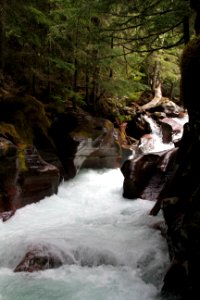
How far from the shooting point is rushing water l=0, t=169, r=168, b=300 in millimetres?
5723

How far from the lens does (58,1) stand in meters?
14.2

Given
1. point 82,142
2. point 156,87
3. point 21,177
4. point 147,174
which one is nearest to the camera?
point 21,177

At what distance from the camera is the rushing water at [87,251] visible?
572cm

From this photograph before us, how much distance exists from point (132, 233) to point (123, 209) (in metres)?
2.52

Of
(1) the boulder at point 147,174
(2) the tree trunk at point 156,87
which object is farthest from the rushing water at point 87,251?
(2) the tree trunk at point 156,87

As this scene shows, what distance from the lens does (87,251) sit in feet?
22.5

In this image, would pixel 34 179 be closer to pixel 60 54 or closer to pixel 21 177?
pixel 21 177

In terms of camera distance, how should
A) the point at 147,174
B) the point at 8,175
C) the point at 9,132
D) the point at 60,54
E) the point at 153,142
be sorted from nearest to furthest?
the point at 8,175 < the point at 9,132 < the point at 147,174 < the point at 60,54 < the point at 153,142

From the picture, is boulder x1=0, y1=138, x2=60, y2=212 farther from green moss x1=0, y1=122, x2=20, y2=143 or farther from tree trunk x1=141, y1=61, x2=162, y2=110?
tree trunk x1=141, y1=61, x2=162, y2=110

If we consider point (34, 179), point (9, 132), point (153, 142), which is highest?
point (9, 132)

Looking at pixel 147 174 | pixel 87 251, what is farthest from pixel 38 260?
pixel 147 174

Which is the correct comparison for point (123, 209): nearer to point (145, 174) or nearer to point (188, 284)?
point (145, 174)

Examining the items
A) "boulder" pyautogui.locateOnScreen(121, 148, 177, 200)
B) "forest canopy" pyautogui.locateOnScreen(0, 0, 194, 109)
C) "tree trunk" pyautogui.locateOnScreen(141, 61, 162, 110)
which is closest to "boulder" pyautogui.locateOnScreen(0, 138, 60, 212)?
"boulder" pyautogui.locateOnScreen(121, 148, 177, 200)

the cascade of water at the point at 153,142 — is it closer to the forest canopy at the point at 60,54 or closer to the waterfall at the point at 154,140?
the waterfall at the point at 154,140
